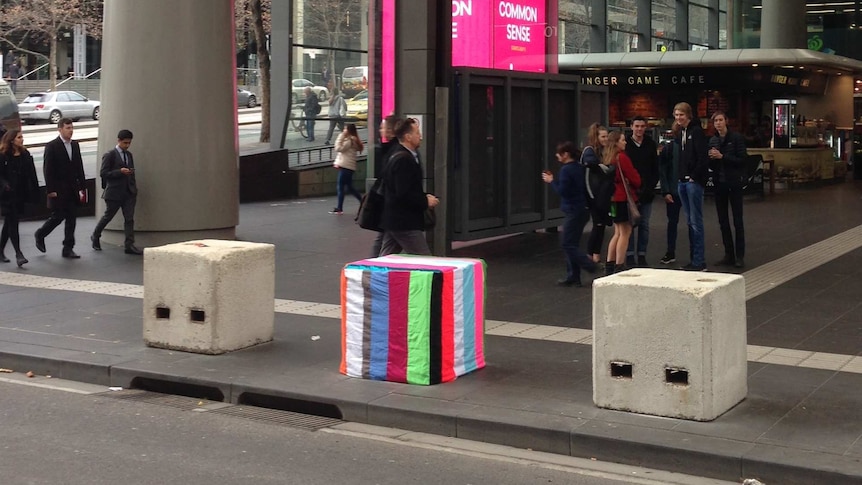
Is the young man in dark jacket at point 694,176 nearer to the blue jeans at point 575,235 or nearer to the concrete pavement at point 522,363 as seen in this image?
the concrete pavement at point 522,363

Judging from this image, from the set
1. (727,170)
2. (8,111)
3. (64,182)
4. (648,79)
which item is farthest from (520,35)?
(8,111)

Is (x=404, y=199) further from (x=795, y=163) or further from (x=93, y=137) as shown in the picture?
(x=93, y=137)

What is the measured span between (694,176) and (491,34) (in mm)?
5535

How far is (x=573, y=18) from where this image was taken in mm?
38625

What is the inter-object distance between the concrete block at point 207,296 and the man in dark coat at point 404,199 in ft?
4.10

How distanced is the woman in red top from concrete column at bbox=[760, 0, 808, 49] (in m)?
24.6

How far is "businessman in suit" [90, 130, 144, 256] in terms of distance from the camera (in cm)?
1505

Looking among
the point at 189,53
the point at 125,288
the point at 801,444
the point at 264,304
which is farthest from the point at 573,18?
the point at 801,444

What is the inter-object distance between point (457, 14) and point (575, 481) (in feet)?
42.2

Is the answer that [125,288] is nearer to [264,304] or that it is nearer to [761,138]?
[264,304]

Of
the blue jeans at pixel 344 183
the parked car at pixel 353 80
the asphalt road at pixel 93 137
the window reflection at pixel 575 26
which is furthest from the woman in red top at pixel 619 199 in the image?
the window reflection at pixel 575 26

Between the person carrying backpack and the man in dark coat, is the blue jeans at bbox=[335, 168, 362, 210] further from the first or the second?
the man in dark coat

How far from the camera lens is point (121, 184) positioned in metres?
15.1

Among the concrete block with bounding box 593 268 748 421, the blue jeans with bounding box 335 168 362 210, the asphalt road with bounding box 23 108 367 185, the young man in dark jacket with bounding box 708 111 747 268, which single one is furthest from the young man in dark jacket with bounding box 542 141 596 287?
the blue jeans with bounding box 335 168 362 210
